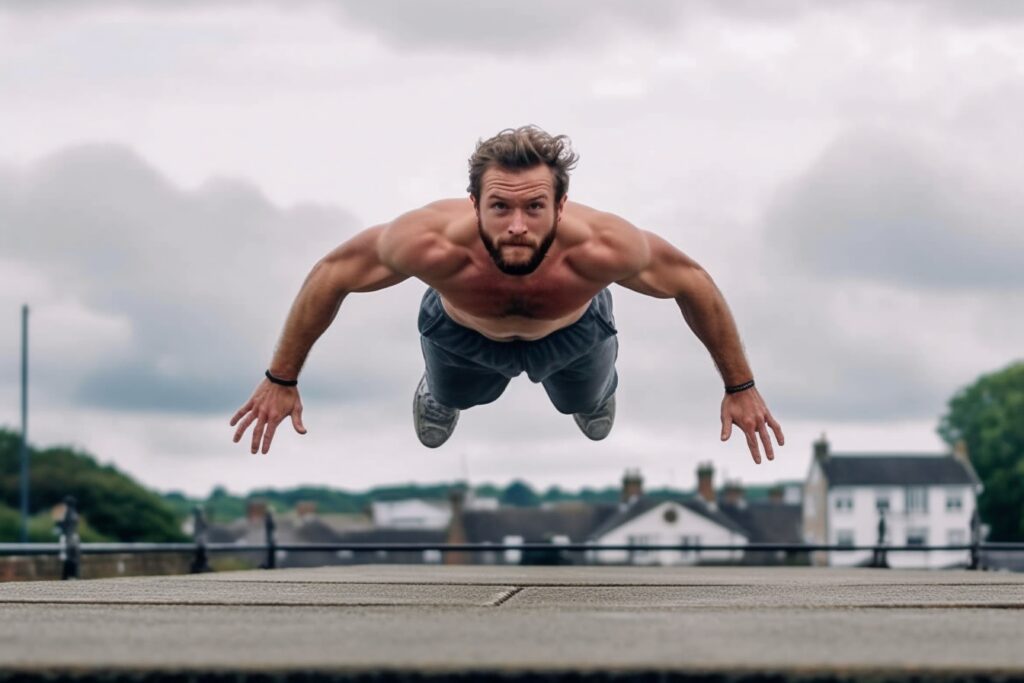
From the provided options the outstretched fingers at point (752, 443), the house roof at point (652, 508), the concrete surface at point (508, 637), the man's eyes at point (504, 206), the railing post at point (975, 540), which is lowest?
the house roof at point (652, 508)

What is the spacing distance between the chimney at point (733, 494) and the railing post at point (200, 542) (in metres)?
65.5

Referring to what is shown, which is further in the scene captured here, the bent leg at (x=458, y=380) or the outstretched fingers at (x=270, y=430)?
the bent leg at (x=458, y=380)

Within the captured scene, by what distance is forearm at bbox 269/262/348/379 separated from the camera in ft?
23.1

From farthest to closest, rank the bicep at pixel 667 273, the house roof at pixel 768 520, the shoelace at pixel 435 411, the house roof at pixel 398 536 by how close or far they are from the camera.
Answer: the house roof at pixel 398 536
the house roof at pixel 768 520
the shoelace at pixel 435 411
the bicep at pixel 667 273

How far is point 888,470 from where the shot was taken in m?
75.1

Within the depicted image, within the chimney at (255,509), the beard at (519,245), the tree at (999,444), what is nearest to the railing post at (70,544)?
the beard at (519,245)

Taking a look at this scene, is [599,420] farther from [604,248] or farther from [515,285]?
[604,248]

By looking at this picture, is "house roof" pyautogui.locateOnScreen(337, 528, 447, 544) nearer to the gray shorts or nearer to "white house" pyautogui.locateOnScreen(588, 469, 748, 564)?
"white house" pyautogui.locateOnScreen(588, 469, 748, 564)

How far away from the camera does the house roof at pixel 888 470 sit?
7338 centimetres

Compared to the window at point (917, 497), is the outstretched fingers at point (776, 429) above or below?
above

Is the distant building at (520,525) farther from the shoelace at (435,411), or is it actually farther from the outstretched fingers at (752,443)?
the outstretched fingers at (752,443)

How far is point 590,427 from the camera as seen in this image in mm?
10219

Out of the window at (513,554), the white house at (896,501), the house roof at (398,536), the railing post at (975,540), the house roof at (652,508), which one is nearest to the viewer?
the railing post at (975,540)

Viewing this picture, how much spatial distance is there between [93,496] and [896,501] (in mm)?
37810
